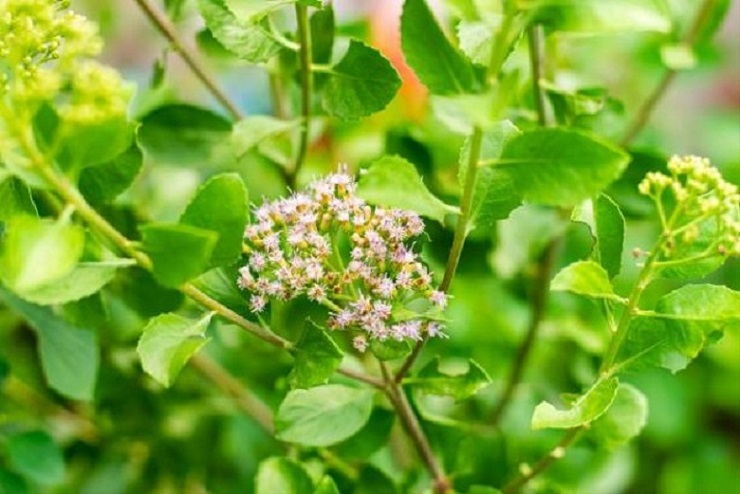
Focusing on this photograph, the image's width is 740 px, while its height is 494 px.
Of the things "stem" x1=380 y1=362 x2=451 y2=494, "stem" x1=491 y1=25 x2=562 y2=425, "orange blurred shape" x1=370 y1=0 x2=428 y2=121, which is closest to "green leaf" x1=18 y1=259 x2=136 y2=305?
"stem" x1=380 y1=362 x2=451 y2=494

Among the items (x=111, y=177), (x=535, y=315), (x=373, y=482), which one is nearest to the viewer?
(x=111, y=177)

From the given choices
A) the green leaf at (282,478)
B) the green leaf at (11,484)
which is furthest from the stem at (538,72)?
the green leaf at (11,484)

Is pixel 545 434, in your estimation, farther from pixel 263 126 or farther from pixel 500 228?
pixel 263 126

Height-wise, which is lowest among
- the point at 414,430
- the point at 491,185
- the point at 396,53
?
the point at 396,53

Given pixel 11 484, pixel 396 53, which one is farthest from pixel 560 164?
pixel 396 53

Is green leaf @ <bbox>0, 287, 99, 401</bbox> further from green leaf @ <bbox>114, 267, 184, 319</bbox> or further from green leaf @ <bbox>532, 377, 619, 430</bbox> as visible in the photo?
green leaf @ <bbox>532, 377, 619, 430</bbox>

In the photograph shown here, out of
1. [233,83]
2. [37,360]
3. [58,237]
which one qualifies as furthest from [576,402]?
[233,83]

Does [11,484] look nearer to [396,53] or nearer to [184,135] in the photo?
[184,135]
